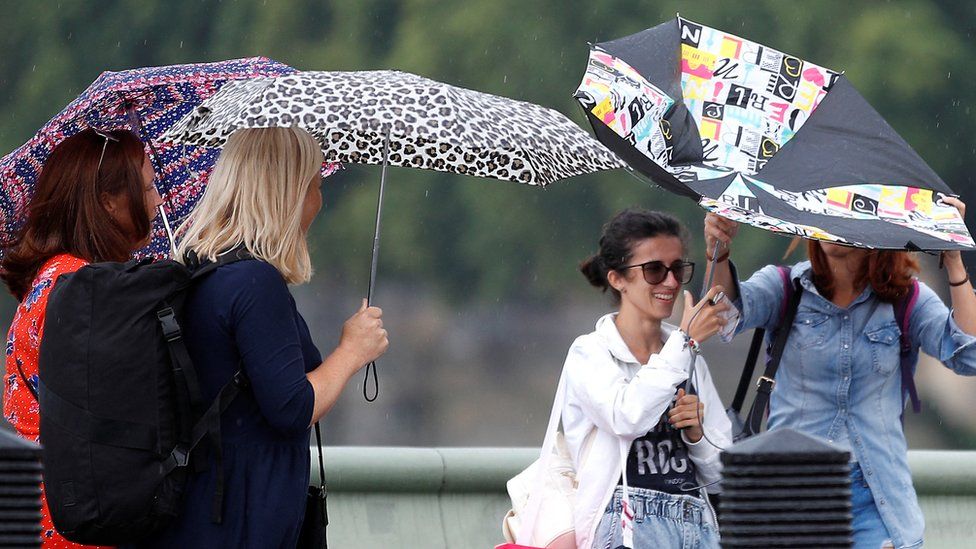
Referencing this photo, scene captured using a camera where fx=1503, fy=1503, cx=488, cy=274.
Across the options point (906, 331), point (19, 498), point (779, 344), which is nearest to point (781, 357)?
point (779, 344)

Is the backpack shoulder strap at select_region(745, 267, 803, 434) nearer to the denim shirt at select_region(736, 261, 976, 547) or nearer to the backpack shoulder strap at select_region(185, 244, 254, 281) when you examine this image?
the denim shirt at select_region(736, 261, 976, 547)

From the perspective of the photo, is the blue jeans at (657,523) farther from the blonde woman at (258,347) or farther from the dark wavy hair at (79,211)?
the dark wavy hair at (79,211)

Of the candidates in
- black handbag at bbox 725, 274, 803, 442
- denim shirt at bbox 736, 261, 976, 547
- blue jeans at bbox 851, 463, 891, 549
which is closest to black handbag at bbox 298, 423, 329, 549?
black handbag at bbox 725, 274, 803, 442

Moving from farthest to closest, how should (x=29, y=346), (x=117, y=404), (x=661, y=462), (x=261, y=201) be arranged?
(x=661, y=462), (x=29, y=346), (x=261, y=201), (x=117, y=404)

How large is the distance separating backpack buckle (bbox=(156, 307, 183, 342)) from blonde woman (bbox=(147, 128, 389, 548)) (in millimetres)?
63

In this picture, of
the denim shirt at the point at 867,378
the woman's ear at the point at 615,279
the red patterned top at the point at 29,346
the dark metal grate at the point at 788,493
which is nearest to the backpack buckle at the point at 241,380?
the red patterned top at the point at 29,346

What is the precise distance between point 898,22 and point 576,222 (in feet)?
13.2

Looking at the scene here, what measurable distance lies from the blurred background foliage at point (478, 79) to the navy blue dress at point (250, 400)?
1238 centimetres

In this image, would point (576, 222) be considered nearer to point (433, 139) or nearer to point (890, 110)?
point (890, 110)

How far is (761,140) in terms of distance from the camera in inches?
149

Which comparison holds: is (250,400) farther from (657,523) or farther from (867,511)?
(867,511)

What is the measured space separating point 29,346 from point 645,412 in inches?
59.2

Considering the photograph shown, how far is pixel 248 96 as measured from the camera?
3426 millimetres

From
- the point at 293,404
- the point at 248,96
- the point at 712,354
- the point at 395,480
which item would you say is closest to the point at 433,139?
the point at 248,96
